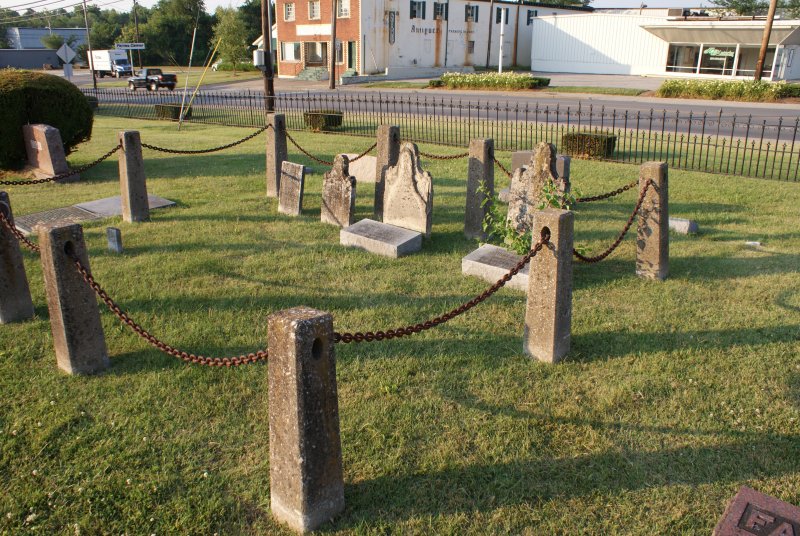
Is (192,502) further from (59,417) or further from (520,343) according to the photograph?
(520,343)

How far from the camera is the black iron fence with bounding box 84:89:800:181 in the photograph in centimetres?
1298

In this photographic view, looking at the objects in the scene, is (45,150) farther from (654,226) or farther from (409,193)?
(654,226)

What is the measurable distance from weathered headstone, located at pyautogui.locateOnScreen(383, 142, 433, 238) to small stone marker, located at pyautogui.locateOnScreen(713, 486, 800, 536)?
5.79 m

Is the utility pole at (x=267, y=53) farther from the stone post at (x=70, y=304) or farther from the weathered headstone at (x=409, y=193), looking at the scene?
the stone post at (x=70, y=304)

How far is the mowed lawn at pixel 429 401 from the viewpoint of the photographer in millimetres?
3600

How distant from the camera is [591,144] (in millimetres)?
14016

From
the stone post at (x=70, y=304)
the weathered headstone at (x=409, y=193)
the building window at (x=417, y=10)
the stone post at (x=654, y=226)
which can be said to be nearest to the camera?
the stone post at (x=70, y=304)

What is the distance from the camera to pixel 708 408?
4500mm

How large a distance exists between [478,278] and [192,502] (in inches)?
163

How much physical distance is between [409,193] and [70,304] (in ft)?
15.2

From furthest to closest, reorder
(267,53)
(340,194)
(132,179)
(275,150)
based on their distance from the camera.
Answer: (267,53) < (275,150) < (132,179) < (340,194)

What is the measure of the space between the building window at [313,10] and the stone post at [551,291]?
49.0 metres

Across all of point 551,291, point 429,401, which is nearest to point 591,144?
point 551,291

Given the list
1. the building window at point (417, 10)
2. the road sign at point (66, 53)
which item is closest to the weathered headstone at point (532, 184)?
the road sign at point (66, 53)
